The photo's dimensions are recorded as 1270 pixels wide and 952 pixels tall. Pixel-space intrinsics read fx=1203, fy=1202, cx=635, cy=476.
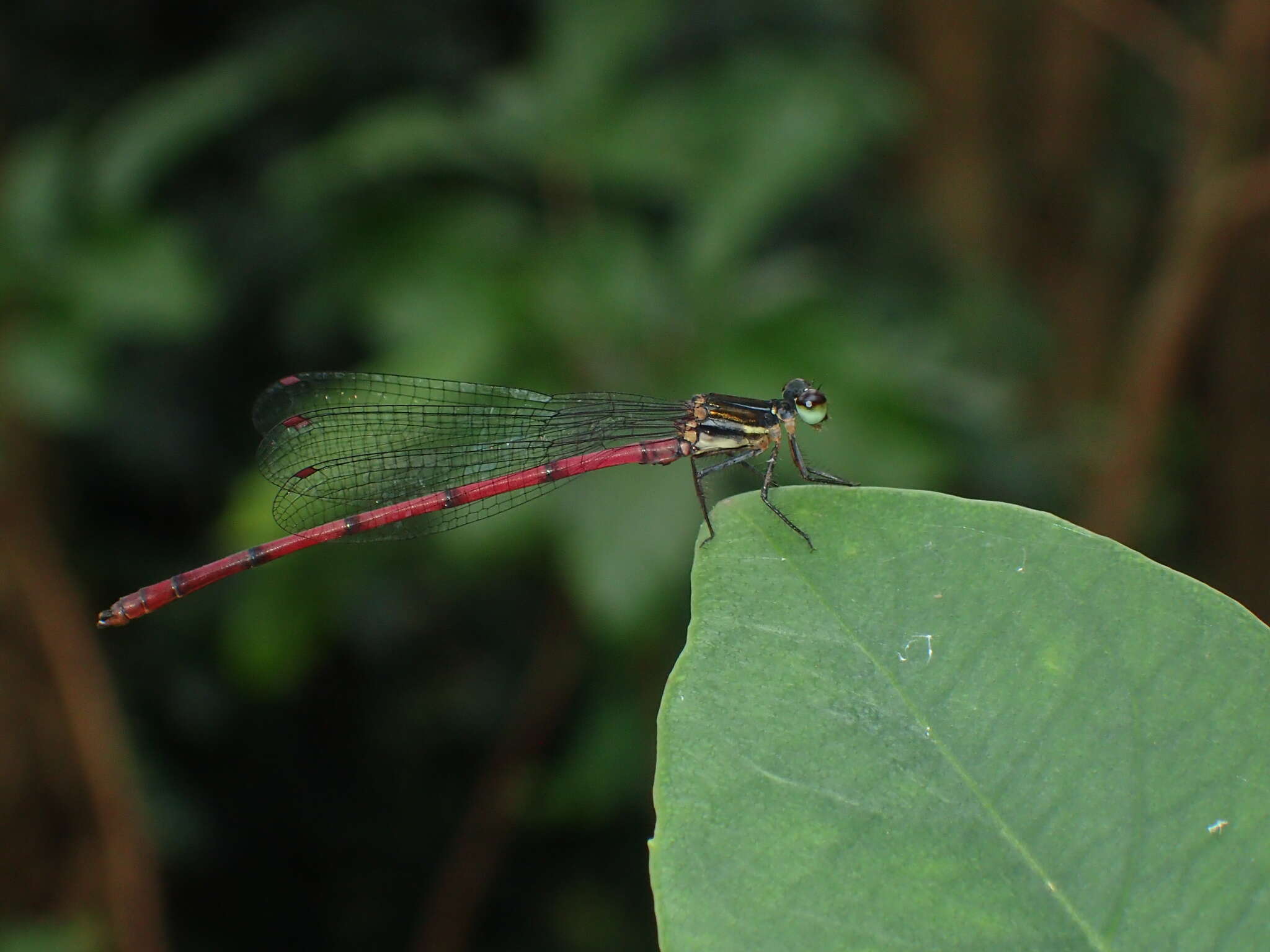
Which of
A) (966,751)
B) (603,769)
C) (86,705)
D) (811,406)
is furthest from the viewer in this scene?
(603,769)

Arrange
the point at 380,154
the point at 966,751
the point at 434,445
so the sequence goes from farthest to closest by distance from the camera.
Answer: the point at 380,154 < the point at 434,445 < the point at 966,751

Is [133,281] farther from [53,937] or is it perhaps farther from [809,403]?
[809,403]

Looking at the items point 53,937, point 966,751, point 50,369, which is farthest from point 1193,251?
point 53,937

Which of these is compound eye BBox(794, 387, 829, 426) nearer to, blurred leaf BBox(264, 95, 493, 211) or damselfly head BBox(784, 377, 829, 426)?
damselfly head BBox(784, 377, 829, 426)

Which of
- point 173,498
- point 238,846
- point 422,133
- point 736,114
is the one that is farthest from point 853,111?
point 238,846

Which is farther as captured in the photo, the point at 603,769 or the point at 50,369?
the point at 603,769

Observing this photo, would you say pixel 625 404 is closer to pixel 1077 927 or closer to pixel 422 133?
pixel 422 133

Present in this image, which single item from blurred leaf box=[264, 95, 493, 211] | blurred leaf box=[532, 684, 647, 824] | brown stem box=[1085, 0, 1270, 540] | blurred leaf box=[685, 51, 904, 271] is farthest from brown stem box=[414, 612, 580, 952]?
brown stem box=[1085, 0, 1270, 540]
